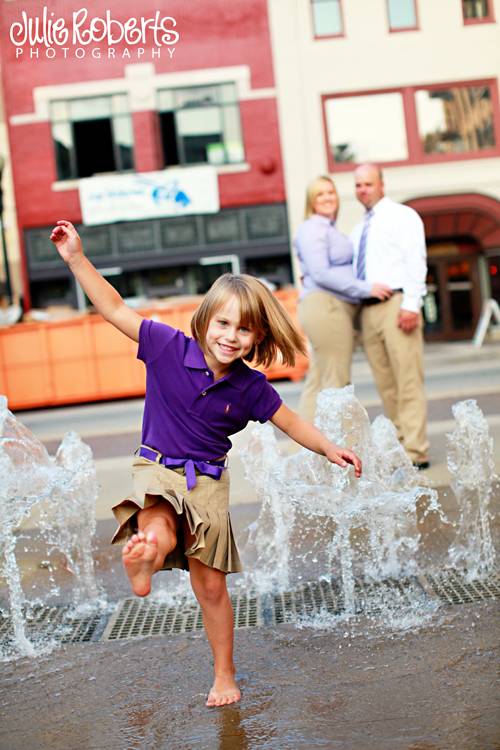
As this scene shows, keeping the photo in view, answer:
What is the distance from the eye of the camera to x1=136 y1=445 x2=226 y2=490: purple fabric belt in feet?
9.18

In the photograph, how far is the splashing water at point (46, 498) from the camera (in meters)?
3.78

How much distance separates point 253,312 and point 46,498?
6.46 feet

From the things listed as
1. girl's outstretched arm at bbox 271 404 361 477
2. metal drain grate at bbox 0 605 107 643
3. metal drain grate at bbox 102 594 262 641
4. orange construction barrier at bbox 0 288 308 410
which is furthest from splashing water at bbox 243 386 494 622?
orange construction barrier at bbox 0 288 308 410

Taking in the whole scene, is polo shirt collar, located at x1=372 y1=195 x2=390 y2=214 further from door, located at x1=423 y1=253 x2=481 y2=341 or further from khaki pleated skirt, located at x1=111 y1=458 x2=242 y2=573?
door, located at x1=423 y1=253 x2=481 y2=341

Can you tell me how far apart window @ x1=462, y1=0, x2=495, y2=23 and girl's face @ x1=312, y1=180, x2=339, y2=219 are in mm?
14936

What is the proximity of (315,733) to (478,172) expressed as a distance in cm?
2050

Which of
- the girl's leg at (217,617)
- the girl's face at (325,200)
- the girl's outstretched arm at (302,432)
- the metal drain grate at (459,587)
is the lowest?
the metal drain grate at (459,587)

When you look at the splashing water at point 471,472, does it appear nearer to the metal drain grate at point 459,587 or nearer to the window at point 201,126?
the metal drain grate at point 459,587

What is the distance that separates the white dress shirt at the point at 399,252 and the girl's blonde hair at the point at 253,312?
315 cm

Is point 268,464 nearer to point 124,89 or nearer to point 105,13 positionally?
point 105,13

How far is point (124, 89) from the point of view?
21.1 meters

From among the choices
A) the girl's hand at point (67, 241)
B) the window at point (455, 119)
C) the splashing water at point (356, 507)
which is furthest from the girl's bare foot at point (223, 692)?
the window at point (455, 119)

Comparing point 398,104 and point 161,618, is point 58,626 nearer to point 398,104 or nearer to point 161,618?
point 161,618

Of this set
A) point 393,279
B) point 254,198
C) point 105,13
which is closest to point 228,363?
point 105,13
